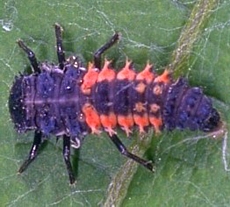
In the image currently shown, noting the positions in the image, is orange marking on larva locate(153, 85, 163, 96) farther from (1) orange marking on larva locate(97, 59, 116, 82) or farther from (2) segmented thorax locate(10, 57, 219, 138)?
(1) orange marking on larva locate(97, 59, 116, 82)

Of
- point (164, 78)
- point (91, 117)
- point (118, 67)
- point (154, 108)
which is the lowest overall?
point (91, 117)

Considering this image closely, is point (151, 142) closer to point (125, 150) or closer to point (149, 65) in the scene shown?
point (125, 150)

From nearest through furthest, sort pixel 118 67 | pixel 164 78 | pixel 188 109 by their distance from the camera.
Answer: pixel 188 109, pixel 164 78, pixel 118 67

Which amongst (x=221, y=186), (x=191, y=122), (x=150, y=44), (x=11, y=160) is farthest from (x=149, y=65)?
(x=11, y=160)

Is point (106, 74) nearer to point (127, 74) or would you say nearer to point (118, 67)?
point (127, 74)

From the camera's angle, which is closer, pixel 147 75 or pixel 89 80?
pixel 147 75

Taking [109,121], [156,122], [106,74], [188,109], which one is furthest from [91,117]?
[188,109]

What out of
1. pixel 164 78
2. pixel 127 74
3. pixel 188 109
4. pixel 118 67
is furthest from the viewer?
pixel 118 67

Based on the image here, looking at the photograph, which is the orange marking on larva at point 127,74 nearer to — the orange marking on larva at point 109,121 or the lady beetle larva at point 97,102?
the lady beetle larva at point 97,102
